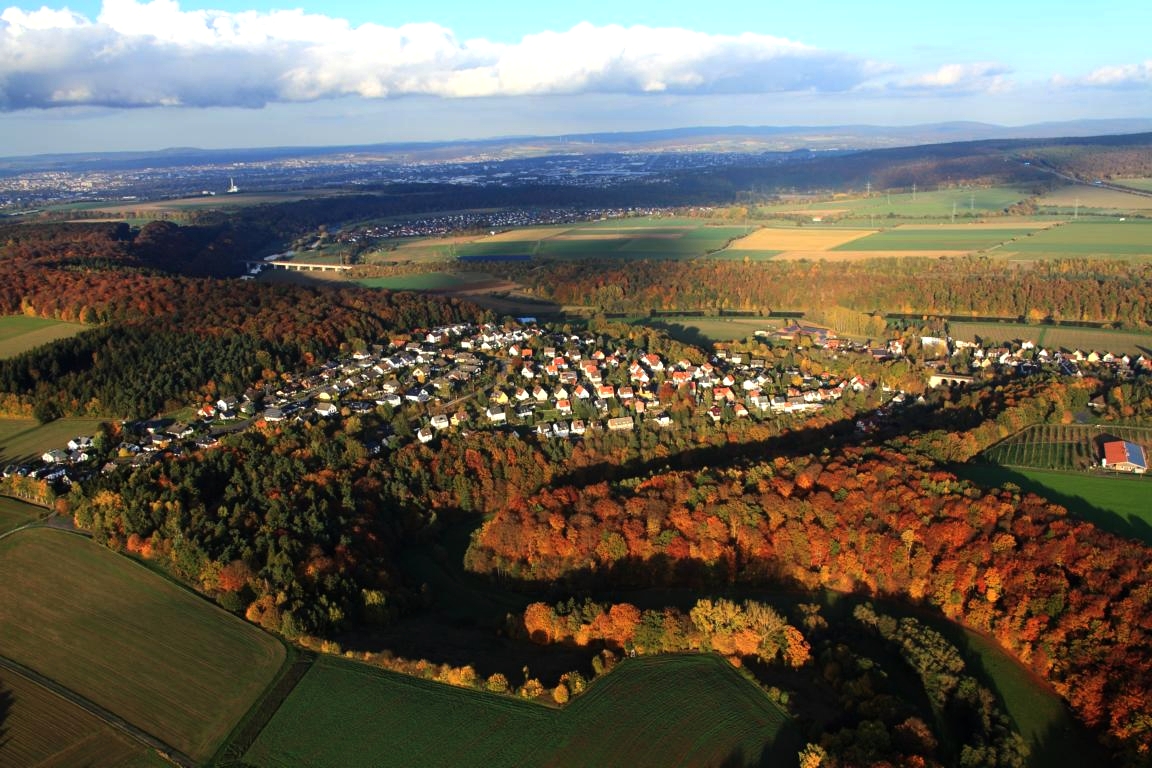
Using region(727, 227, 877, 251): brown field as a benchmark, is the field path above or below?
→ below

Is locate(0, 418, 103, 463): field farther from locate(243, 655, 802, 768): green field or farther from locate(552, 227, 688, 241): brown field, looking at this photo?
locate(552, 227, 688, 241): brown field

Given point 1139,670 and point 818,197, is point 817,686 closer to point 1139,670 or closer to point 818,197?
point 1139,670

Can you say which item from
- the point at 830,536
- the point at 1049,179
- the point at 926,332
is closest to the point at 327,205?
the point at 926,332

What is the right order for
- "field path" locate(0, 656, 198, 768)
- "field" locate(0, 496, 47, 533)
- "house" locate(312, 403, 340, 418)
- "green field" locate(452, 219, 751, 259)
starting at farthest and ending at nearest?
"green field" locate(452, 219, 751, 259)
"house" locate(312, 403, 340, 418)
"field" locate(0, 496, 47, 533)
"field path" locate(0, 656, 198, 768)

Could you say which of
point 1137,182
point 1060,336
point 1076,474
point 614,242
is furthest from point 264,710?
point 1137,182

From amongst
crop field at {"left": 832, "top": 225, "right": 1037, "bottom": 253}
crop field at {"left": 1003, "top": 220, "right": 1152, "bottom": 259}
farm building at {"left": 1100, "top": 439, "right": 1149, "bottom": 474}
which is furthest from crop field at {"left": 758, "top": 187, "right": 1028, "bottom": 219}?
farm building at {"left": 1100, "top": 439, "right": 1149, "bottom": 474}
